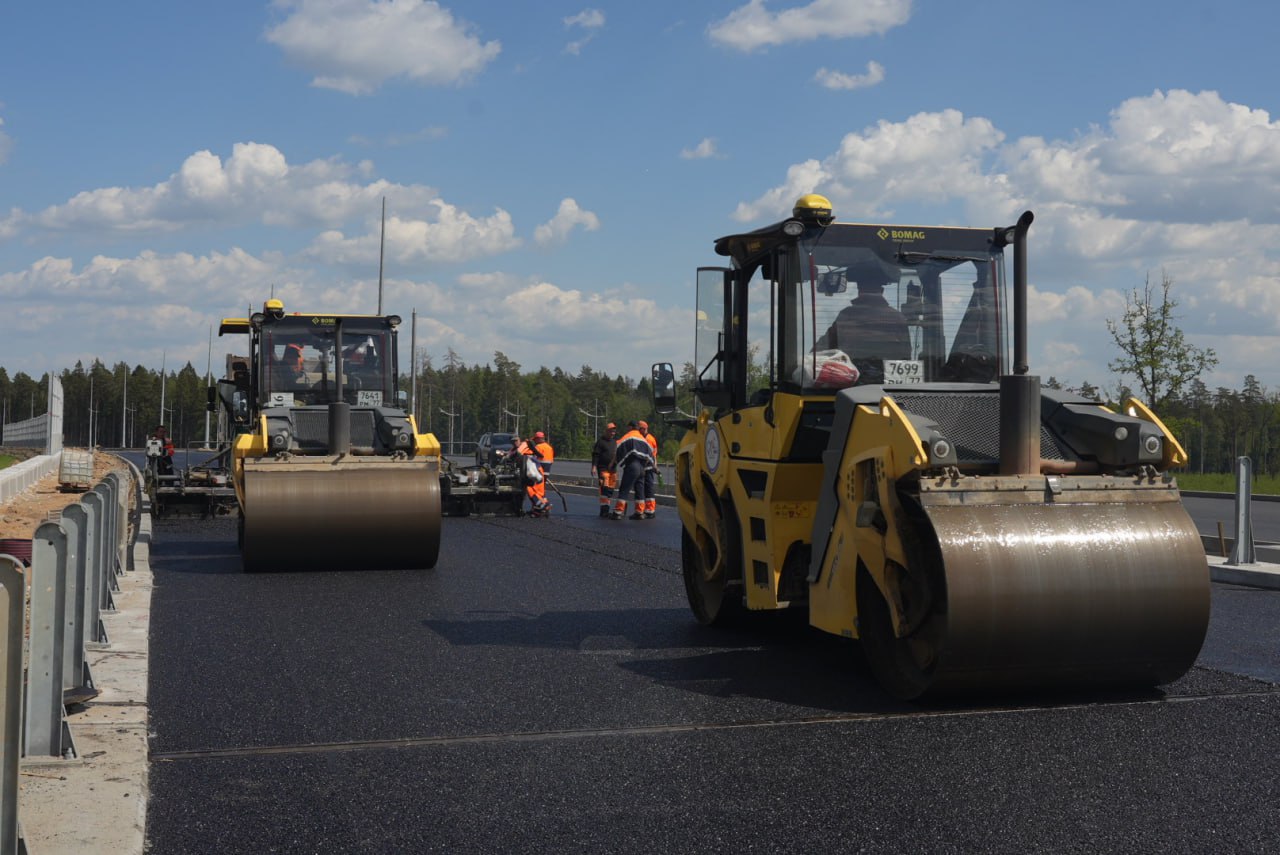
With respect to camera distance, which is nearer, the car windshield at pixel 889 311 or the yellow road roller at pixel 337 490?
the car windshield at pixel 889 311

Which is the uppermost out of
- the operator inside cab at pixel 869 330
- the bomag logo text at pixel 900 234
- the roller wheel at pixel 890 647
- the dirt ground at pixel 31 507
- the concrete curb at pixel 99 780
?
the bomag logo text at pixel 900 234

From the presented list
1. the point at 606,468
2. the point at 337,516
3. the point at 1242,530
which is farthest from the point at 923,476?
the point at 606,468

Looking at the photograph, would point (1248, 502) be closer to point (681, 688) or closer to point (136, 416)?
point (681, 688)

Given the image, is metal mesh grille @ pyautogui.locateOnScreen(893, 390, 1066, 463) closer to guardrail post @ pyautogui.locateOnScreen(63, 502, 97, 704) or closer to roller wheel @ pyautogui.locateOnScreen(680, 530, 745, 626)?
roller wheel @ pyautogui.locateOnScreen(680, 530, 745, 626)

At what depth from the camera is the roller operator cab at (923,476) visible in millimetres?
6410

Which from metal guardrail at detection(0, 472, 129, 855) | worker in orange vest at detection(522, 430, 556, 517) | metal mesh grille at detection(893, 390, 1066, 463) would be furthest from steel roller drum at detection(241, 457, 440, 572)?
worker in orange vest at detection(522, 430, 556, 517)

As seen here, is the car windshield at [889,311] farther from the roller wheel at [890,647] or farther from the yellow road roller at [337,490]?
the yellow road roller at [337,490]

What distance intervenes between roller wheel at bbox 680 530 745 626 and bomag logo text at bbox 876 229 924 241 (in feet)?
Answer: 7.84

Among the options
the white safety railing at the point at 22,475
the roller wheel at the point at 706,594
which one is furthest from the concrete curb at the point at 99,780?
the white safety railing at the point at 22,475

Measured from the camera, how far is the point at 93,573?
8367 mm

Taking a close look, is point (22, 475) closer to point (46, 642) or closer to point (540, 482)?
point (540, 482)

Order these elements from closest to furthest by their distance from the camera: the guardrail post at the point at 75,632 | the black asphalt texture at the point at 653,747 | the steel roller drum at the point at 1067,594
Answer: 1. the black asphalt texture at the point at 653,747
2. the steel roller drum at the point at 1067,594
3. the guardrail post at the point at 75,632

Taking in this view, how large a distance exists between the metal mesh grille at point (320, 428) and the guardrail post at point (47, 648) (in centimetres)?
974

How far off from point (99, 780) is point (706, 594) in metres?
4.83
